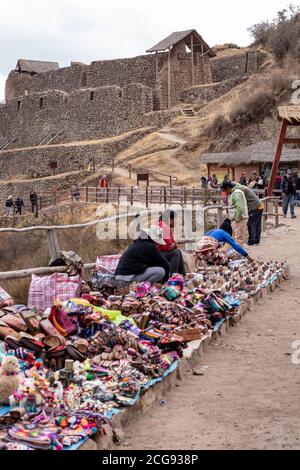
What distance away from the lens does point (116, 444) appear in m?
4.21

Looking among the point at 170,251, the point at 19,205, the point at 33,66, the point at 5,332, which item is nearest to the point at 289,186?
the point at 170,251

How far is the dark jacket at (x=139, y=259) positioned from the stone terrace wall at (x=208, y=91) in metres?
35.8

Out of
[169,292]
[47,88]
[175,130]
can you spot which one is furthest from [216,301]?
[47,88]

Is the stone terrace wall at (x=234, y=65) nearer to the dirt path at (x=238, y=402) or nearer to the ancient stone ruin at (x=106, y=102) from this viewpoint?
the ancient stone ruin at (x=106, y=102)

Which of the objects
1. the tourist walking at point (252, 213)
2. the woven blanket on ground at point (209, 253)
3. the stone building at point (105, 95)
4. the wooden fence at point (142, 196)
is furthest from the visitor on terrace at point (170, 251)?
the stone building at point (105, 95)

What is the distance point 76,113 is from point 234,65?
36.7 ft

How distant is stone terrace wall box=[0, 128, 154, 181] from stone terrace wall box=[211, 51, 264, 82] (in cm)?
972

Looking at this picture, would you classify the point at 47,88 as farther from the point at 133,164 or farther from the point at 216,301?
the point at 216,301

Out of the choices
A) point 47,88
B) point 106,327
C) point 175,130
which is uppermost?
point 47,88

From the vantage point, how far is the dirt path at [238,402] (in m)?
4.29

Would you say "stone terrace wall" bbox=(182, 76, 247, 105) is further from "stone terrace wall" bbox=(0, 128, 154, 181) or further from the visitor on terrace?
the visitor on terrace

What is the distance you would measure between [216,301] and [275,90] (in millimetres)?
29088

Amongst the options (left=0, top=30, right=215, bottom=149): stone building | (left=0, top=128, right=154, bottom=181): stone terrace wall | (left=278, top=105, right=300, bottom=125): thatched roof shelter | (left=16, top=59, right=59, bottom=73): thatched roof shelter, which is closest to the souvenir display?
(left=278, top=105, right=300, bottom=125): thatched roof shelter

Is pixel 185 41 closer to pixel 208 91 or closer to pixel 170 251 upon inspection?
pixel 208 91
